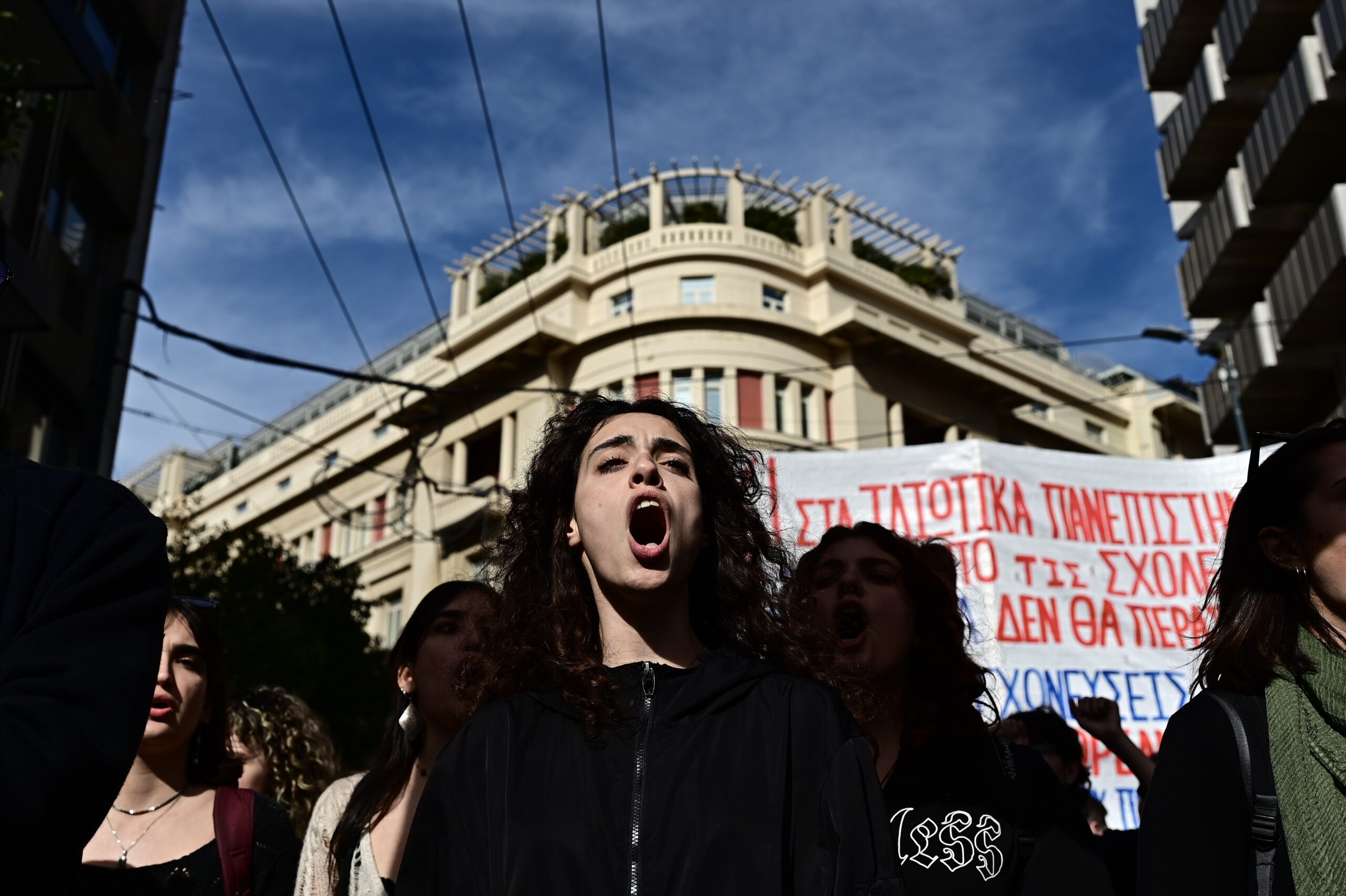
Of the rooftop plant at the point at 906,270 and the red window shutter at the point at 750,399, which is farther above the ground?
the rooftop plant at the point at 906,270

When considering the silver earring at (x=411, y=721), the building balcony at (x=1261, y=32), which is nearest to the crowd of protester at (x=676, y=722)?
the silver earring at (x=411, y=721)

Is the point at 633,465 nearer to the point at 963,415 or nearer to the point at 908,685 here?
the point at 908,685

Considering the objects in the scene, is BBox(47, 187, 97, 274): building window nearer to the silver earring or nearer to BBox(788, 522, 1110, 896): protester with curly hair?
the silver earring

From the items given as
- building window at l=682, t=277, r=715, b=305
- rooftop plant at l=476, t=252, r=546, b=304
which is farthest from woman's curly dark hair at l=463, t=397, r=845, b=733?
rooftop plant at l=476, t=252, r=546, b=304

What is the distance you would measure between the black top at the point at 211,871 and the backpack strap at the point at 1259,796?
2.33 meters

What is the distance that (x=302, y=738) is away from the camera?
17.7ft

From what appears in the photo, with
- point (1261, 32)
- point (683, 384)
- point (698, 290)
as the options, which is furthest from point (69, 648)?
point (698, 290)

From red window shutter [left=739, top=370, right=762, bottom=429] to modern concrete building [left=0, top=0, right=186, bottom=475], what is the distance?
14.9 meters

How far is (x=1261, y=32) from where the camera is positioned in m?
19.2

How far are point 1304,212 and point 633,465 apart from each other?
19.8 metres

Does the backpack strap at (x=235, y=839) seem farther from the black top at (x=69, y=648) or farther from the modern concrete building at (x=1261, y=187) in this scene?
the modern concrete building at (x=1261, y=187)

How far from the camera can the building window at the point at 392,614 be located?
35625 millimetres

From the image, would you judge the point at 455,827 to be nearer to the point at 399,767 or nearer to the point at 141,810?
the point at 141,810

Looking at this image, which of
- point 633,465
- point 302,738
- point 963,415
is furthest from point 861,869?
point 963,415
